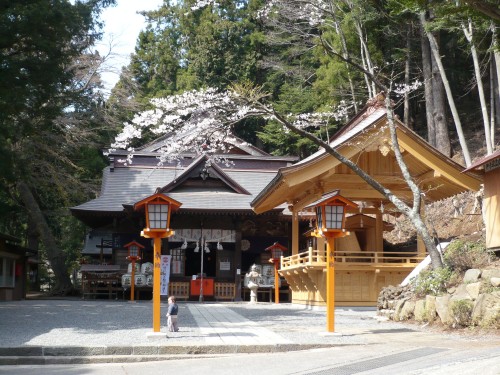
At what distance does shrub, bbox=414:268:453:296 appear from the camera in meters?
12.2

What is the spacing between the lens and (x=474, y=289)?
36.1 ft

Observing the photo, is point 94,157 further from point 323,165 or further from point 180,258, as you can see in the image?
point 323,165

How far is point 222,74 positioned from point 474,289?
29.2m

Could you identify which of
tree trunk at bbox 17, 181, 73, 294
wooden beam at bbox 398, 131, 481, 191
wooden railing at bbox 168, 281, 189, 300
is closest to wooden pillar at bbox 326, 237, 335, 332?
wooden beam at bbox 398, 131, 481, 191

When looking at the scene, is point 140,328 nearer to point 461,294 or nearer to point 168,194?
point 461,294

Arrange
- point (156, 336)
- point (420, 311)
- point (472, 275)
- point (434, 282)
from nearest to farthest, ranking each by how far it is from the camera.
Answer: point (156, 336) < point (472, 275) < point (420, 311) < point (434, 282)

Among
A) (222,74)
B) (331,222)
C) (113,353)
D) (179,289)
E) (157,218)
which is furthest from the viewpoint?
(222,74)

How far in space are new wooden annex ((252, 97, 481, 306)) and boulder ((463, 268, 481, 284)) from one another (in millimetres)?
5412

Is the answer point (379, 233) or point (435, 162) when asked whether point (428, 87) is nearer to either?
point (379, 233)

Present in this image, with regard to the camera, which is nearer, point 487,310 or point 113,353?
point 113,353

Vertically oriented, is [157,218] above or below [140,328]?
above

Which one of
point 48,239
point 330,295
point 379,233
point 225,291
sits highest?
point 48,239

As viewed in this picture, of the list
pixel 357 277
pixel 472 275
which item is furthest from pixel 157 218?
pixel 357 277

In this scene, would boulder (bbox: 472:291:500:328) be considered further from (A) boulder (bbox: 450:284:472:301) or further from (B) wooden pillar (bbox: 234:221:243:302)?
(B) wooden pillar (bbox: 234:221:243:302)
